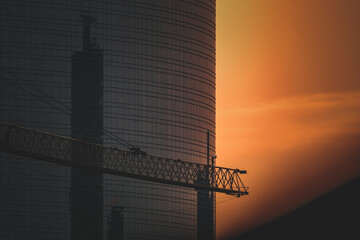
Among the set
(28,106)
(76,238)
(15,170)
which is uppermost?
(28,106)

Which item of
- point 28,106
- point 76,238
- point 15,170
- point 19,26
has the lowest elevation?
point 76,238

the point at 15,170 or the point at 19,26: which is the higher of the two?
the point at 19,26

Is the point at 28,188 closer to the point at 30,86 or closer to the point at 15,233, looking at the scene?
the point at 15,233

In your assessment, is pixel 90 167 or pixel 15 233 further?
pixel 15 233

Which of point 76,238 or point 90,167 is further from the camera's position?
point 76,238

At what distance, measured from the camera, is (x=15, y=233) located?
194500mm

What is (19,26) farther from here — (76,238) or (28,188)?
(76,238)

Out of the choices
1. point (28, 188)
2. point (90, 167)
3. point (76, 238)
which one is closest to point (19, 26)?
point (28, 188)

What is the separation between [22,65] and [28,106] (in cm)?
938

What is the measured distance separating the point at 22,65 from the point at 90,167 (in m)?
70.6

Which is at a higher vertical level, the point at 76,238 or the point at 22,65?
the point at 22,65

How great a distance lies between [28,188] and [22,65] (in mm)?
27218

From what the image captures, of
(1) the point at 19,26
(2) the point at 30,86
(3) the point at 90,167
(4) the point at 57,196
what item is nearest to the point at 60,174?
(4) the point at 57,196

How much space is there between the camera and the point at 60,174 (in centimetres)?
19988
